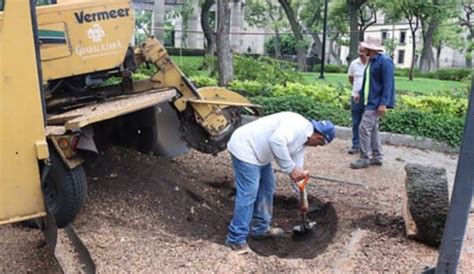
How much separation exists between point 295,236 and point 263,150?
122cm

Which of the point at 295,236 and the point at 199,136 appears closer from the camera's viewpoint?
the point at 295,236

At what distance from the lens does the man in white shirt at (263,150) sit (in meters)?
4.70

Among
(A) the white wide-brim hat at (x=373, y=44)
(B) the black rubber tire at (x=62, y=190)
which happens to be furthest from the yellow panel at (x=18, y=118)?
(A) the white wide-brim hat at (x=373, y=44)

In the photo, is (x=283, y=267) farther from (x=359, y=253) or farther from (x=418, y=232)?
(x=418, y=232)

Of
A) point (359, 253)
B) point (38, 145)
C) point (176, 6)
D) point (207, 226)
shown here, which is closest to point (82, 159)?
point (38, 145)

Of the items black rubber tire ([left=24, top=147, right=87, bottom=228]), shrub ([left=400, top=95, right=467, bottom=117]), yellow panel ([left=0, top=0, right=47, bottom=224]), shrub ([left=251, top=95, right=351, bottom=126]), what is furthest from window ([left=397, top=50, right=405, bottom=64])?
yellow panel ([left=0, top=0, right=47, bottom=224])

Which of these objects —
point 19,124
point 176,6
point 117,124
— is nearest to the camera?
point 19,124

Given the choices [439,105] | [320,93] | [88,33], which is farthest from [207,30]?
[88,33]

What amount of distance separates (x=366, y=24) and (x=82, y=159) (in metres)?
34.9

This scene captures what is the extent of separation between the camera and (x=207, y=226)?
228 inches

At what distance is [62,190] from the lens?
15.6 feet

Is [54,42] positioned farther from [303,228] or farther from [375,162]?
[375,162]

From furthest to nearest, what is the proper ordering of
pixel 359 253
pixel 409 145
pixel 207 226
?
pixel 409 145, pixel 207 226, pixel 359 253

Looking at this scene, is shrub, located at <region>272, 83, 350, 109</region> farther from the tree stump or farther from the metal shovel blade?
the tree stump
